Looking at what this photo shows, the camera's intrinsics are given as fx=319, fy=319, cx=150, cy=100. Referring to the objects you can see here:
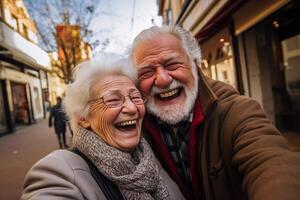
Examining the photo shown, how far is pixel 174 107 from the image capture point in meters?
Answer: 2.12

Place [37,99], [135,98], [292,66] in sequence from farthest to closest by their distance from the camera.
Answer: [37,99] → [292,66] → [135,98]

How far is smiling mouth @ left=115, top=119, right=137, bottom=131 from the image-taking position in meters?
1.78

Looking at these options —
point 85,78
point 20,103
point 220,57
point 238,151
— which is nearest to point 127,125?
point 85,78

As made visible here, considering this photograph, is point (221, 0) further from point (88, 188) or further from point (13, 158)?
point (13, 158)

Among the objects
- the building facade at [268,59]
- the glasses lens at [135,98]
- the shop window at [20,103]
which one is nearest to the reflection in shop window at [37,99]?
the shop window at [20,103]

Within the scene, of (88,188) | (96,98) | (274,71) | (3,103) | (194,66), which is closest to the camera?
(88,188)

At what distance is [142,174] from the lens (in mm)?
1632

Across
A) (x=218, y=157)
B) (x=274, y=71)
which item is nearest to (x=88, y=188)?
(x=218, y=157)

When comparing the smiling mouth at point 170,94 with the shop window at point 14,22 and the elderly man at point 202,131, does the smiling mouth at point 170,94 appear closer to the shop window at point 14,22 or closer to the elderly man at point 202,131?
the elderly man at point 202,131

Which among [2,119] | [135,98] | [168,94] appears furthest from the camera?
[2,119]

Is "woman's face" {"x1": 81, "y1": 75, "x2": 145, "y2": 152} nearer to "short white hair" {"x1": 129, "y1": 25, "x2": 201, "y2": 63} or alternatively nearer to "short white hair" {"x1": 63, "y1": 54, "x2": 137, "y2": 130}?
"short white hair" {"x1": 63, "y1": 54, "x2": 137, "y2": 130}

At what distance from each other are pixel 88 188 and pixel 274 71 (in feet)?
27.9

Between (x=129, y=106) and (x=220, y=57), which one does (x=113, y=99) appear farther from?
(x=220, y=57)

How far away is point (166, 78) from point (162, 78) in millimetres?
26
